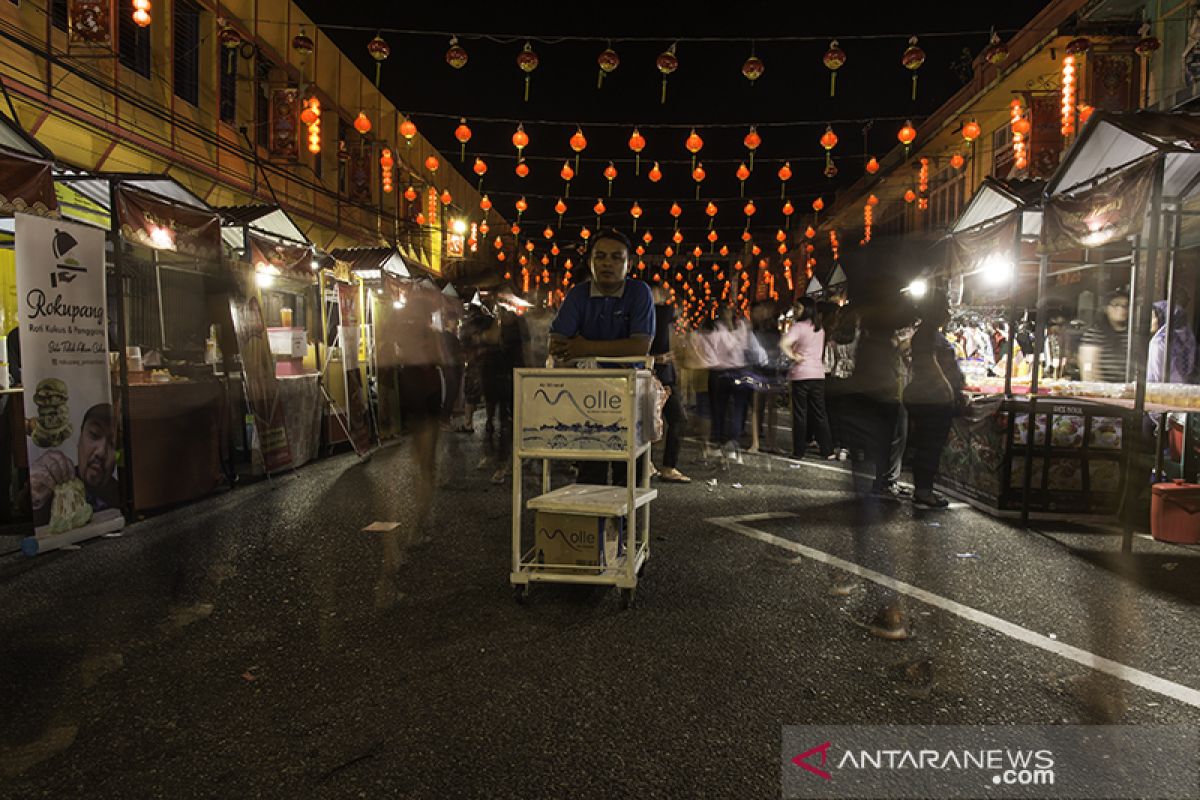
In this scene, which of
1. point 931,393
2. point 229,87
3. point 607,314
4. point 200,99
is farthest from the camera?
point 229,87

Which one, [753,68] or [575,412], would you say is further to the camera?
[753,68]

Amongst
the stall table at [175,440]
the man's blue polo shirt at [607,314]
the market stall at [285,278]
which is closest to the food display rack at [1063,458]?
the man's blue polo shirt at [607,314]

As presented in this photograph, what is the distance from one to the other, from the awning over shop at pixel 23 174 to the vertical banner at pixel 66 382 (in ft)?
0.36

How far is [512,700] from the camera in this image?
2.85 m

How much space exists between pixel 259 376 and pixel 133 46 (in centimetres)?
898

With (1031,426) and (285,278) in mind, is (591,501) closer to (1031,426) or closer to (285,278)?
(1031,426)

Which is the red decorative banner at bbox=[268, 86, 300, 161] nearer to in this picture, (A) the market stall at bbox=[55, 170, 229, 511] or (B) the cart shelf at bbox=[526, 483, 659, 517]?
(A) the market stall at bbox=[55, 170, 229, 511]

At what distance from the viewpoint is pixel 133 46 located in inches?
491

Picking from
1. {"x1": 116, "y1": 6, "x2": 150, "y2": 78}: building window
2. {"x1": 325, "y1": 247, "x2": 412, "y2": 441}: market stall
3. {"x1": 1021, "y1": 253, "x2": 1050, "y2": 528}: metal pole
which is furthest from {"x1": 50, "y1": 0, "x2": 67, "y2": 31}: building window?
{"x1": 1021, "y1": 253, "x2": 1050, "y2": 528}: metal pole

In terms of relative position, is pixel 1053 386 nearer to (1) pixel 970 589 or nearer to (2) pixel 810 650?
Answer: (1) pixel 970 589

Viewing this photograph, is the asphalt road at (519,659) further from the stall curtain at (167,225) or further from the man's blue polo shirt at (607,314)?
the stall curtain at (167,225)

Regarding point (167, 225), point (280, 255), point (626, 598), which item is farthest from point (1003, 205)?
point (280, 255)
